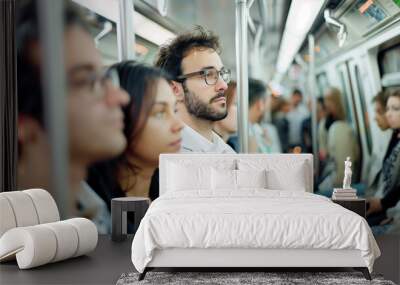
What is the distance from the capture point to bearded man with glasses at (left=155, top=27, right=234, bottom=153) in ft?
24.2

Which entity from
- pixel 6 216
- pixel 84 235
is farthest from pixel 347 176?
pixel 6 216

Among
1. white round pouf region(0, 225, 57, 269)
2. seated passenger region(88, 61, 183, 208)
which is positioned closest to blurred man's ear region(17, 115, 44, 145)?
seated passenger region(88, 61, 183, 208)

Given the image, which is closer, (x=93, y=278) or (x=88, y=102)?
(x=93, y=278)

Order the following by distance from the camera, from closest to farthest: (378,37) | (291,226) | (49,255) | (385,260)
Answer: (291,226) < (49,255) < (385,260) < (378,37)

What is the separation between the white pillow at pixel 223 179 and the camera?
648 centimetres

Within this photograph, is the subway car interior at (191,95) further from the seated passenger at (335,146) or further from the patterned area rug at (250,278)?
the patterned area rug at (250,278)

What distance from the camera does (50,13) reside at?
7402 millimetres

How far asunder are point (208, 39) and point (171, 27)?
451mm

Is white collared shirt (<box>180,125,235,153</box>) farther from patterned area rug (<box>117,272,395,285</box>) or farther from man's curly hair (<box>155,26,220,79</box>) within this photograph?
patterned area rug (<box>117,272,395,285</box>)

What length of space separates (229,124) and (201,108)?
374mm

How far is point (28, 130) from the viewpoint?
7.45m

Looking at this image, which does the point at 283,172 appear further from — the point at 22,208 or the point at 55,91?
the point at 55,91

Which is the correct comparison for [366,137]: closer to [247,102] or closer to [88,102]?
[247,102]

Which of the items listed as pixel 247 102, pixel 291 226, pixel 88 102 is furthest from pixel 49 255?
pixel 247 102
